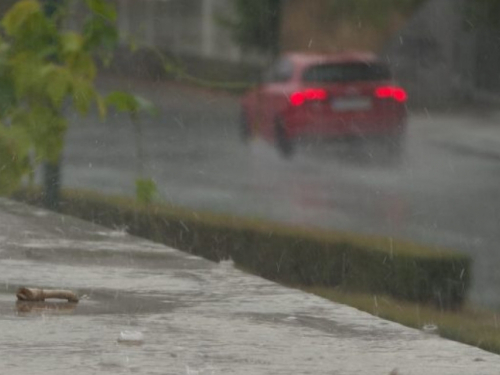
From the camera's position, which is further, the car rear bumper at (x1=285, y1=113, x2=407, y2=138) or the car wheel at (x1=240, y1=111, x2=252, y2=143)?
the car wheel at (x1=240, y1=111, x2=252, y2=143)

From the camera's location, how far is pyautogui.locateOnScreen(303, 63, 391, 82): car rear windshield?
1967 cm

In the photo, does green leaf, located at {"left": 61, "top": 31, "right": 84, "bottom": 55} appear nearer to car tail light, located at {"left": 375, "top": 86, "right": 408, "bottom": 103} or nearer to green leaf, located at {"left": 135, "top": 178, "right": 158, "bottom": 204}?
green leaf, located at {"left": 135, "top": 178, "right": 158, "bottom": 204}

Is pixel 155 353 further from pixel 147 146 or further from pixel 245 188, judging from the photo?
pixel 147 146

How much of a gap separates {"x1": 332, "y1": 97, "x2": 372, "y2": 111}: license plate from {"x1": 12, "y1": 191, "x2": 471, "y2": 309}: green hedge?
8.68 m

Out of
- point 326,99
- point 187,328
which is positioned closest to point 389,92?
point 326,99

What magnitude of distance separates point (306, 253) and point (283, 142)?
42.0ft

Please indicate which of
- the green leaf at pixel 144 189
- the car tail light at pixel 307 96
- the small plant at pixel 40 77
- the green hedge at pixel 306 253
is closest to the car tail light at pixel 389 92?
the car tail light at pixel 307 96

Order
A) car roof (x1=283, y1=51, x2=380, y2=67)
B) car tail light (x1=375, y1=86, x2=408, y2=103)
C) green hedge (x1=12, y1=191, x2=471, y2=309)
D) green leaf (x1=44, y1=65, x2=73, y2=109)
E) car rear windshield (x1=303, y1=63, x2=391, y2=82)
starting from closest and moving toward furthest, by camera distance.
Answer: green leaf (x1=44, y1=65, x2=73, y2=109), green hedge (x1=12, y1=191, x2=471, y2=309), car rear windshield (x1=303, y1=63, x2=391, y2=82), car tail light (x1=375, y1=86, x2=408, y2=103), car roof (x1=283, y1=51, x2=380, y2=67)

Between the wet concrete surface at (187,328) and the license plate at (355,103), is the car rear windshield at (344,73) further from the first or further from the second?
the wet concrete surface at (187,328)

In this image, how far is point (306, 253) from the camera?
33.9 ft

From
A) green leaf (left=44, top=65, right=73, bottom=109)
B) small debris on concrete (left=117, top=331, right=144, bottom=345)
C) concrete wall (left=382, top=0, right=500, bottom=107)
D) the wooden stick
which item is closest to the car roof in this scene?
concrete wall (left=382, top=0, right=500, bottom=107)

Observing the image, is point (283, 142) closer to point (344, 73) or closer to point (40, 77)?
point (344, 73)

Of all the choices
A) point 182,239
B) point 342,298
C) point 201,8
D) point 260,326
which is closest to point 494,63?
point 201,8

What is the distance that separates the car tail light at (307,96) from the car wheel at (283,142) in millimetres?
675
